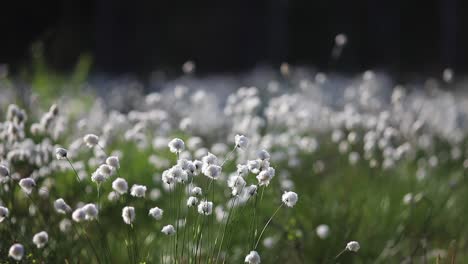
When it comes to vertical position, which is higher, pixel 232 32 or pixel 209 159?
pixel 209 159

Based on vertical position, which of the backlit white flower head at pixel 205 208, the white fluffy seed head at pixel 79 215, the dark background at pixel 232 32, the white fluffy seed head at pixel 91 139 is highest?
the white fluffy seed head at pixel 91 139

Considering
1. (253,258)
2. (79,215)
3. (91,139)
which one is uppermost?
(91,139)

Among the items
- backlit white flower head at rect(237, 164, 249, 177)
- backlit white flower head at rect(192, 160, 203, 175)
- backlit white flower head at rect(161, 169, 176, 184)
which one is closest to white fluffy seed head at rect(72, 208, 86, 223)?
backlit white flower head at rect(161, 169, 176, 184)

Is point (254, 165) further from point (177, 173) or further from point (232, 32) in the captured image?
point (232, 32)

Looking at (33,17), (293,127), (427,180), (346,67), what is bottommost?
(346,67)

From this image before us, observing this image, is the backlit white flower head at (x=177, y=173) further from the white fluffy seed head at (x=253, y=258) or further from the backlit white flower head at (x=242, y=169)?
the white fluffy seed head at (x=253, y=258)

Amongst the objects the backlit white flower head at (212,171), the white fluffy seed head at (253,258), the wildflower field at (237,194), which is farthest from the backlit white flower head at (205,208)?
the white fluffy seed head at (253,258)

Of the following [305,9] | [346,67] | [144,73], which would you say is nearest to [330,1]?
[305,9]

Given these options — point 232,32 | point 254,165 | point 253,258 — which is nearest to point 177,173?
point 254,165

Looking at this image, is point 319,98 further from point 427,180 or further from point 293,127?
point 427,180
